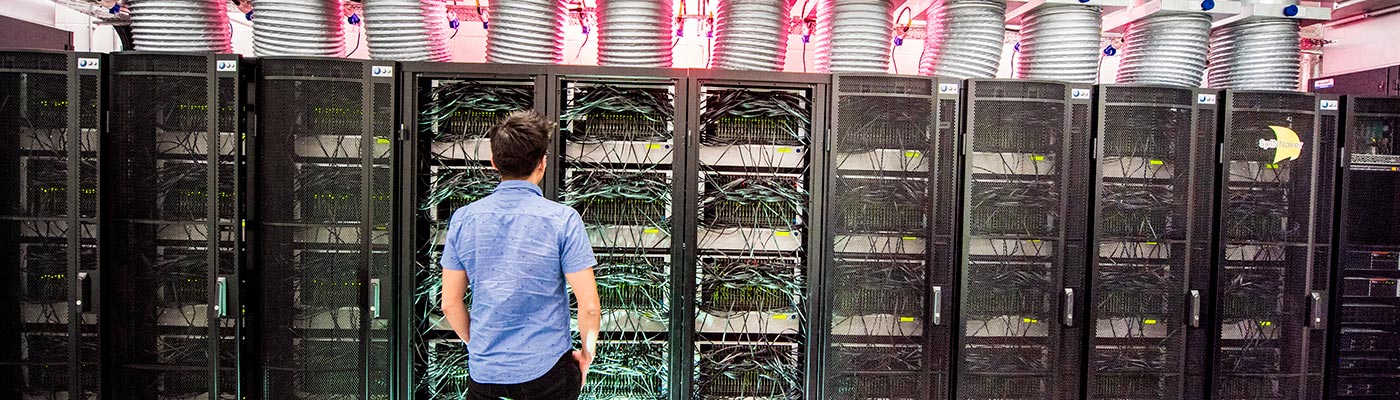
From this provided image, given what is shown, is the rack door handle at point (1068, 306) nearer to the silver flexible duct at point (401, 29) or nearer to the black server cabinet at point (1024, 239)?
the black server cabinet at point (1024, 239)

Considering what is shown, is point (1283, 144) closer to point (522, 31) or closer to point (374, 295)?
point (522, 31)

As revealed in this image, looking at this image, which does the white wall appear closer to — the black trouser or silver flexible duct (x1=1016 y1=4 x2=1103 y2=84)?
silver flexible duct (x1=1016 y1=4 x2=1103 y2=84)

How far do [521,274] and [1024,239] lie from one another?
7.05 ft

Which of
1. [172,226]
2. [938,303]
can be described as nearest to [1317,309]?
[938,303]

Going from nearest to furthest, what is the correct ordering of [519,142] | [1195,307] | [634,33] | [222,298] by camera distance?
[519,142], [222,298], [634,33], [1195,307]

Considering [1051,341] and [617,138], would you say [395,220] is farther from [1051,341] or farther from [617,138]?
[1051,341]

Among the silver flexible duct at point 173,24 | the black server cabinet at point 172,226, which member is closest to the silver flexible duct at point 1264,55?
the black server cabinet at point 172,226

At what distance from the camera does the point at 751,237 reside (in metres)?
2.58

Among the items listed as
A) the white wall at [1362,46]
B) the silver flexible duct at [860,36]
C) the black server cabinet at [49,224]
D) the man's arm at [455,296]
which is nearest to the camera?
the man's arm at [455,296]

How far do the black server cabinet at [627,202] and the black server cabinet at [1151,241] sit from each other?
1879mm

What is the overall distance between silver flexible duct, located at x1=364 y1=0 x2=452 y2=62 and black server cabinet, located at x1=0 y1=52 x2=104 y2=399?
103cm

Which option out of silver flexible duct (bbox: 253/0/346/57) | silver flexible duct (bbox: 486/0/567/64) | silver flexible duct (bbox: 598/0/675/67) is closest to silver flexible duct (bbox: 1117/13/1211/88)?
silver flexible duct (bbox: 598/0/675/67)

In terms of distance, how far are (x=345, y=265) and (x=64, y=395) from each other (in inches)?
51.4

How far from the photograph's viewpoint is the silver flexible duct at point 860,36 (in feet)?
8.45
